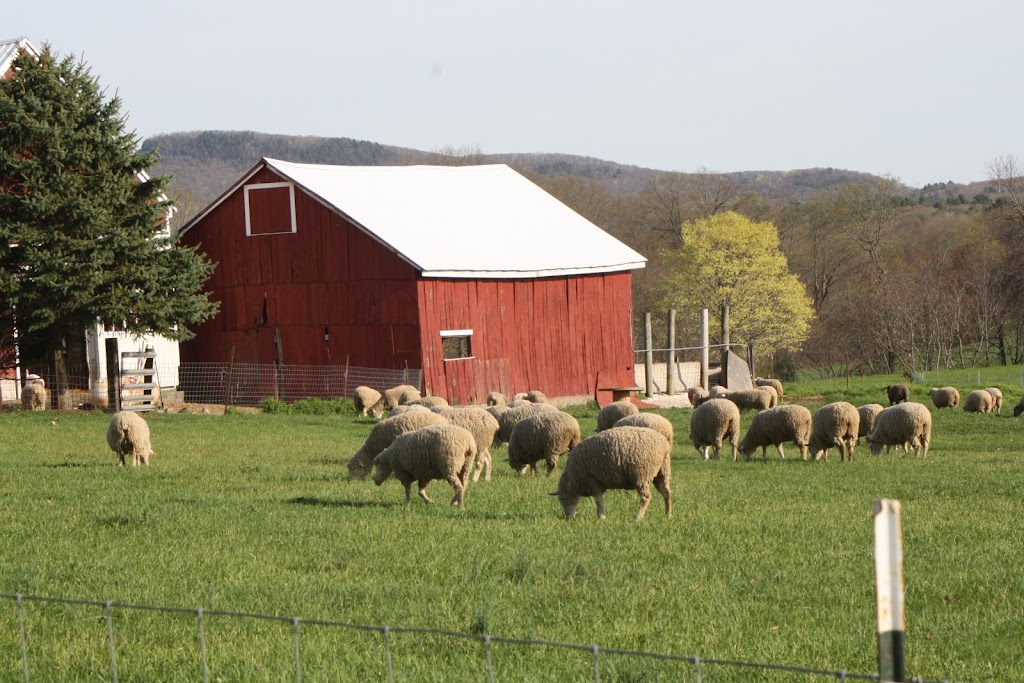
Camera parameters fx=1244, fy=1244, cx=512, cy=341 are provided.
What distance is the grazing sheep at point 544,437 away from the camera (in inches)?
703

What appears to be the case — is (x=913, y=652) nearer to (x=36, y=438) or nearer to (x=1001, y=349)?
(x=36, y=438)

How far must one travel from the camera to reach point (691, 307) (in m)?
67.2

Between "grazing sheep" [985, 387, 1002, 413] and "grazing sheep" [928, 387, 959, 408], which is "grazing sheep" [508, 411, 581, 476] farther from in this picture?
"grazing sheep" [985, 387, 1002, 413]

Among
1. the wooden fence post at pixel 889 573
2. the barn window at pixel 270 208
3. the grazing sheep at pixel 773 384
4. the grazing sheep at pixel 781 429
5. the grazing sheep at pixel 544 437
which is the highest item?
the barn window at pixel 270 208

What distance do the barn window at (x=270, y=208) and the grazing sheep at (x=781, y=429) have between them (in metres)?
18.8

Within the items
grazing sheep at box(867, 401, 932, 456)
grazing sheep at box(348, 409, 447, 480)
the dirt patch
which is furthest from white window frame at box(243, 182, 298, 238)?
grazing sheep at box(348, 409, 447, 480)

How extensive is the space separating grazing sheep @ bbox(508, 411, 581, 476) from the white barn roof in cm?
1718

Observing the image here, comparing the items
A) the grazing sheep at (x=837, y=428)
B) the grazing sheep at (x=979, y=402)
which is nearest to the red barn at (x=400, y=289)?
the grazing sheep at (x=979, y=402)

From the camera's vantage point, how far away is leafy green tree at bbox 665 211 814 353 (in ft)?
213

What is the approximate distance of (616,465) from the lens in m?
12.9

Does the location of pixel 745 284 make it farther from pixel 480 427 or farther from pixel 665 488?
pixel 665 488

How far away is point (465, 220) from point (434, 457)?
27054 mm

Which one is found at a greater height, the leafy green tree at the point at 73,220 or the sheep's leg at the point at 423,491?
the leafy green tree at the point at 73,220

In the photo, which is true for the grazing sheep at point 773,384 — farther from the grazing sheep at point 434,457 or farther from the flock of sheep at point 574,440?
the grazing sheep at point 434,457
